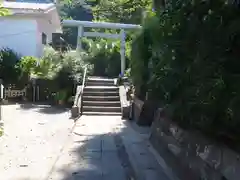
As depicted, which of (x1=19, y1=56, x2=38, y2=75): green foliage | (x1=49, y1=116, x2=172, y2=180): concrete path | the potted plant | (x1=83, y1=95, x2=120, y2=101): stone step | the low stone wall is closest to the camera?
the low stone wall

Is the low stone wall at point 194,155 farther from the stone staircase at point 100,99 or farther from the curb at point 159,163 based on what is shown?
the stone staircase at point 100,99

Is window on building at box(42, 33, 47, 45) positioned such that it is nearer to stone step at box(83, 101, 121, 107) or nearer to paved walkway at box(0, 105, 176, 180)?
stone step at box(83, 101, 121, 107)

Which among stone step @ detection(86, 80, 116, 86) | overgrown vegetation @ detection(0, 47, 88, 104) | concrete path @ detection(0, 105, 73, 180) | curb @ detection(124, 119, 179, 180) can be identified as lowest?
concrete path @ detection(0, 105, 73, 180)

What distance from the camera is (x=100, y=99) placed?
14820 mm

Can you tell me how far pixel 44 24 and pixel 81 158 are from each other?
54.1 feet

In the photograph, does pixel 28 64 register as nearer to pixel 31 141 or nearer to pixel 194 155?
pixel 31 141

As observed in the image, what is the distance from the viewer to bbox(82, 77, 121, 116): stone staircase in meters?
13.8

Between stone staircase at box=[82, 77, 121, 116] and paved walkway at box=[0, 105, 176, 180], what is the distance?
1.41 meters

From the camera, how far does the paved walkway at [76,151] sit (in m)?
6.03

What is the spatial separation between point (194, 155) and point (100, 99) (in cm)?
1015

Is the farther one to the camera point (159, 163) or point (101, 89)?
point (101, 89)

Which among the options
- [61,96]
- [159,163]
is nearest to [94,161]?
[159,163]

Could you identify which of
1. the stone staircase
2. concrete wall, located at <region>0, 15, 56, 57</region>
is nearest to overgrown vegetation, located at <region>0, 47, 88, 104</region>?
the stone staircase


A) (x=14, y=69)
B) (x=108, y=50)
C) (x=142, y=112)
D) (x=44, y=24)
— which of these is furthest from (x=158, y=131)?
(x=44, y=24)
